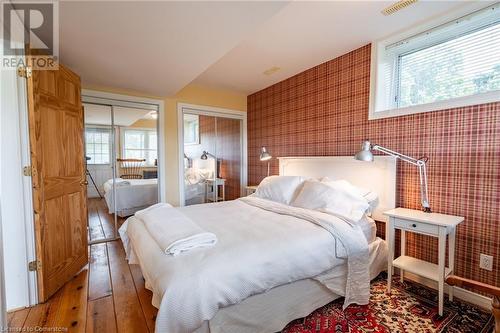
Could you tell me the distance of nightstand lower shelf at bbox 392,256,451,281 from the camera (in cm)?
186

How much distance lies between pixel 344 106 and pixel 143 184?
3326 millimetres

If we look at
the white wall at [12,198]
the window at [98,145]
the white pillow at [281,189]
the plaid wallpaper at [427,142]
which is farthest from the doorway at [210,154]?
the white wall at [12,198]

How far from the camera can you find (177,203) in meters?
3.89

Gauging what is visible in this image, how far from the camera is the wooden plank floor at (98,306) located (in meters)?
1.64

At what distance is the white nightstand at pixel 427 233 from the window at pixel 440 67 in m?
1.00

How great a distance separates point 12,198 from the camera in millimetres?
1802

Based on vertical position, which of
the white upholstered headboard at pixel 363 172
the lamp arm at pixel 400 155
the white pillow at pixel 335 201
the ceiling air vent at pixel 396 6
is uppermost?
the ceiling air vent at pixel 396 6

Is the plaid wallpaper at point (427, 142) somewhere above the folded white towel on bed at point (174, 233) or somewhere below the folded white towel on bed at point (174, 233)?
above

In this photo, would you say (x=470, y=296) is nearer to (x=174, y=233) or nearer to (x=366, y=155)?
(x=366, y=155)

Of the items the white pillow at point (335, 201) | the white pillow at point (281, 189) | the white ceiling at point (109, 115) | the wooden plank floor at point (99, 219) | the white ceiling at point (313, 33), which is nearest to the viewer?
the white ceiling at point (313, 33)

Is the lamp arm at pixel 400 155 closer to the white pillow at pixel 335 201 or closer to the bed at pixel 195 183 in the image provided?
the white pillow at pixel 335 201

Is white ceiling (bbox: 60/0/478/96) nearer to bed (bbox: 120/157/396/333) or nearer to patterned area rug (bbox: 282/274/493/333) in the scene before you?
bed (bbox: 120/157/396/333)

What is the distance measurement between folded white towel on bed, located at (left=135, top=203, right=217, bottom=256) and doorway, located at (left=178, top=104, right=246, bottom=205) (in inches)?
75.8

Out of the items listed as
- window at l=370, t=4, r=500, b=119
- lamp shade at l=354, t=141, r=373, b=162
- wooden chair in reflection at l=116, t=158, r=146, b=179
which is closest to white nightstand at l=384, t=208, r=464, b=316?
lamp shade at l=354, t=141, r=373, b=162
